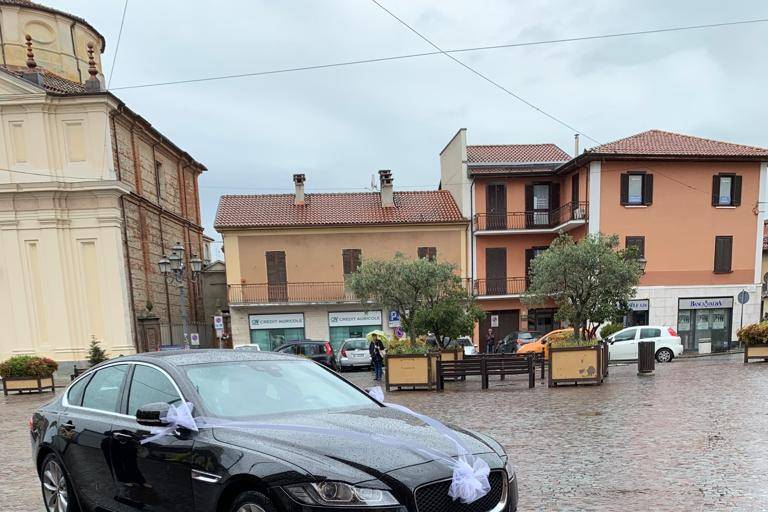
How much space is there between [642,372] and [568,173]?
1485cm

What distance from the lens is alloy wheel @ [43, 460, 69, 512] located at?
4.06m

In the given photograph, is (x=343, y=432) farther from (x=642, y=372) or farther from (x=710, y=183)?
(x=710, y=183)

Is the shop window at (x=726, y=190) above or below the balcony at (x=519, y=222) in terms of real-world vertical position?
above

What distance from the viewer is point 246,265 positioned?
26.0 metres

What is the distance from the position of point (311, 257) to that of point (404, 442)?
2400 cm

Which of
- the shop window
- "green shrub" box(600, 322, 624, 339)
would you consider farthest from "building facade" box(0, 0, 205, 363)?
the shop window

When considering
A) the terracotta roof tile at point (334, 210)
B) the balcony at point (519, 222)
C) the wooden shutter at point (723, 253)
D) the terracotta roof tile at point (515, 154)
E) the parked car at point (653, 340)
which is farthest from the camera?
the terracotta roof tile at point (515, 154)

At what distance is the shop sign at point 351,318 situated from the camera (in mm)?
26469

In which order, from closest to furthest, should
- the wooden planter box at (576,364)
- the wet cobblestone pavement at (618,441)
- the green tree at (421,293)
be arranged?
the wet cobblestone pavement at (618,441) → the wooden planter box at (576,364) → the green tree at (421,293)

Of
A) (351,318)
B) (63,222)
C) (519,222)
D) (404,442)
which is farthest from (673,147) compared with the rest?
(63,222)

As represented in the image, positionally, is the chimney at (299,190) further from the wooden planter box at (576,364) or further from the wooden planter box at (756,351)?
the wooden planter box at (756,351)

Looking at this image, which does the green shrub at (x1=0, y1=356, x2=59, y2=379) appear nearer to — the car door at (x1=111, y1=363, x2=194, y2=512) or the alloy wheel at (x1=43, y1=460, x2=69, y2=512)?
the alloy wheel at (x1=43, y1=460, x2=69, y2=512)

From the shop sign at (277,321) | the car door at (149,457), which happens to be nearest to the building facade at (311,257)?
the shop sign at (277,321)

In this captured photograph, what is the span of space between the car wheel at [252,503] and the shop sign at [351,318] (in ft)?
78.0
